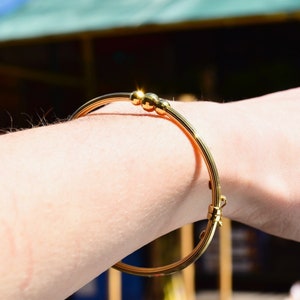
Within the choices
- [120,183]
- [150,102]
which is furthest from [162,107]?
[120,183]

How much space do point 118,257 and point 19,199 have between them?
0.15m

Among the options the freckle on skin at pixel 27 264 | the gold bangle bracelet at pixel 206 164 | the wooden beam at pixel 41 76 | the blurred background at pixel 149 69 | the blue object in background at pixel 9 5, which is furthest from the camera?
the wooden beam at pixel 41 76

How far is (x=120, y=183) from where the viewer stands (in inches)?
29.5

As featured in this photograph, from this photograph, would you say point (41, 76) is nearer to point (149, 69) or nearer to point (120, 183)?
point (149, 69)

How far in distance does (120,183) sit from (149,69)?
12.7ft

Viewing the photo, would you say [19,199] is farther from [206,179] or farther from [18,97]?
[18,97]

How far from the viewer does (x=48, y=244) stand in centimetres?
70

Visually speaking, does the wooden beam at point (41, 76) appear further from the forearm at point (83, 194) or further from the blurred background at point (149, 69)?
the forearm at point (83, 194)

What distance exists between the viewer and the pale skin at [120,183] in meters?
0.69

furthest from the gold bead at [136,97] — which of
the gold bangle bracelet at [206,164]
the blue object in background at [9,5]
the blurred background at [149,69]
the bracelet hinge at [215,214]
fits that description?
the blue object in background at [9,5]

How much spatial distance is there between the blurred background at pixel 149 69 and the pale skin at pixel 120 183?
89.2 inches

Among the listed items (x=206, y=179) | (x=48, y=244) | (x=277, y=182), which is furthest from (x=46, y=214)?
(x=277, y=182)

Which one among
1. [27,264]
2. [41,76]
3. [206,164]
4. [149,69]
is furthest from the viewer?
[149,69]

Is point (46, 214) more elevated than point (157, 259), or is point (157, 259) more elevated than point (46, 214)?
point (157, 259)
